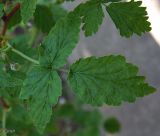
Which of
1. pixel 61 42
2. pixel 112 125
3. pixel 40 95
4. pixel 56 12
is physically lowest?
pixel 112 125

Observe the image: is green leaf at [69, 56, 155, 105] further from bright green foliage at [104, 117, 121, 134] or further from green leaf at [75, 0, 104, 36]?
bright green foliage at [104, 117, 121, 134]

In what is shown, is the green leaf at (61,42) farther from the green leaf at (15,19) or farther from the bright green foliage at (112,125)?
the bright green foliage at (112,125)

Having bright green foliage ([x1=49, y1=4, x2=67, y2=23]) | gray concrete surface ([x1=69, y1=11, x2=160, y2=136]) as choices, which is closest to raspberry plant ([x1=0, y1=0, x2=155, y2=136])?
bright green foliage ([x1=49, y1=4, x2=67, y2=23])

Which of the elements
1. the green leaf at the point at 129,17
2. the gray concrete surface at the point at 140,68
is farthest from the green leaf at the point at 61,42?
the gray concrete surface at the point at 140,68

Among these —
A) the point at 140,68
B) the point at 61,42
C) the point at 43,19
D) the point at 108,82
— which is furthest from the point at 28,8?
the point at 140,68

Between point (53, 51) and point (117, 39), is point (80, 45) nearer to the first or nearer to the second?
point (117, 39)

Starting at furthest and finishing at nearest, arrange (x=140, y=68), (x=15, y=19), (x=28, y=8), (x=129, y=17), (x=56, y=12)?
(x=140, y=68) → (x=56, y=12) → (x=15, y=19) → (x=129, y=17) → (x=28, y=8)

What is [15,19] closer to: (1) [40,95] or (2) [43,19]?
(2) [43,19]
